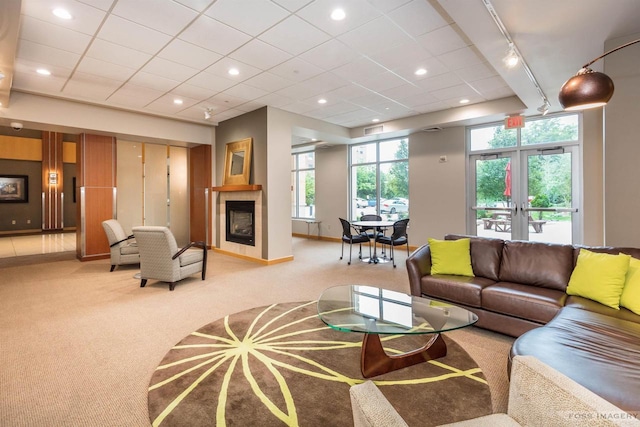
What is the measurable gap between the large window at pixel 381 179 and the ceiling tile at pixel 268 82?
4.30m

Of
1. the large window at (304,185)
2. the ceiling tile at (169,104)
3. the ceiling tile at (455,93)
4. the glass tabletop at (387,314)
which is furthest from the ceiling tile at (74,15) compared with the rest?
the large window at (304,185)

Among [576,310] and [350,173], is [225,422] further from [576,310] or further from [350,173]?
[350,173]

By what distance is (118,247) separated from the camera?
5.62m

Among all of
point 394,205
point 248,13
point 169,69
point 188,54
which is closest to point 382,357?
point 248,13

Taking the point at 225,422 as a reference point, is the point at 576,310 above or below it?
above

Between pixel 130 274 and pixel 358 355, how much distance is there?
4.56 m

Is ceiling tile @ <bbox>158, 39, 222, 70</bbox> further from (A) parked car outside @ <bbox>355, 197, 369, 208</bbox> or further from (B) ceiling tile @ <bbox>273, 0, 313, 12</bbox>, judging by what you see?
(A) parked car outside @ <bbox>355, 197, 369, 208</bbox>

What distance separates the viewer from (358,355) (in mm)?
2643

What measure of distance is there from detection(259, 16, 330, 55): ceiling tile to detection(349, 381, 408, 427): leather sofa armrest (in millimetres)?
3455

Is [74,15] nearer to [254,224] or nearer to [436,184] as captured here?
[254,224]

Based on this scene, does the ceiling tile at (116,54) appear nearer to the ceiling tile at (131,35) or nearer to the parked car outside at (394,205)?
the ceiling tile at (131,35)

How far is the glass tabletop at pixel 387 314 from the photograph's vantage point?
2.28 metres

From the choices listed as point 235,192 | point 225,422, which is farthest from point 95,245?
point 225,422

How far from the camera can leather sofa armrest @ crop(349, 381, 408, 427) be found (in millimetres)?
900
